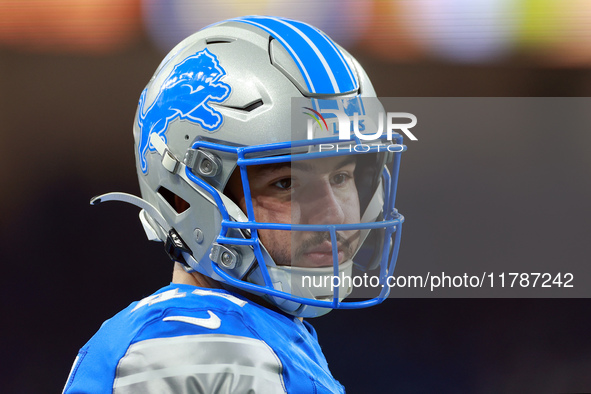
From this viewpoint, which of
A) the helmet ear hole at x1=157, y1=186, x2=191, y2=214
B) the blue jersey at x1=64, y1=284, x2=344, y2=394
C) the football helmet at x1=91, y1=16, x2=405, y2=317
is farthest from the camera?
the helmet ear hole at x1=157, y1=186, x2=191, y2=214

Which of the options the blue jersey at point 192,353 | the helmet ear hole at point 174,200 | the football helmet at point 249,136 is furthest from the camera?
the helmet ear hole at point 174,200

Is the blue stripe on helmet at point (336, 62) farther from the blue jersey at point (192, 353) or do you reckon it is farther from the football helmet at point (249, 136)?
the blue jersey at point (192, 353)

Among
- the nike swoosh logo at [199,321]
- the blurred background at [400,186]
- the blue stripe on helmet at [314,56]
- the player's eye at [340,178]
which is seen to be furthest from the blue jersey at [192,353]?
the blurred background at [400,186]

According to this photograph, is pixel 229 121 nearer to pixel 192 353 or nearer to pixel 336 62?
pixel 336 62

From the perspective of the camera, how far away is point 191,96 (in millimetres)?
1284

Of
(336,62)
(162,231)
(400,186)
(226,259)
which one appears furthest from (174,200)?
(400,186)

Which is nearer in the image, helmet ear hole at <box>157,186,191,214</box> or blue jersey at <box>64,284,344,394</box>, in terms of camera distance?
blue jersey at <box>64,284,344,394</box>

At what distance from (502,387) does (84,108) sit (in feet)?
5.73

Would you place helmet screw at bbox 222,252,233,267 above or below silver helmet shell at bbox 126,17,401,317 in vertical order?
below

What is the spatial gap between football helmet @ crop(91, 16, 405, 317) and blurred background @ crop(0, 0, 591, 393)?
98cm

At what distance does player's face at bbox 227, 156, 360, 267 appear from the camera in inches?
50.3

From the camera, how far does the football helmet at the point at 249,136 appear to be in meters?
1.24

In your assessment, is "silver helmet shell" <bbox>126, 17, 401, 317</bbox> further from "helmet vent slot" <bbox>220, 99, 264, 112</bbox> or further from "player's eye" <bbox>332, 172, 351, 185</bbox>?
"player's eye" <bbox>332, 172, 351, 185</bbox>

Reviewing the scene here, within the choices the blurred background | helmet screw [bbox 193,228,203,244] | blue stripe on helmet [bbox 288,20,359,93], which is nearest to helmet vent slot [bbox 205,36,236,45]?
blue stripe on helmet [bbox 288,20,359,93]
